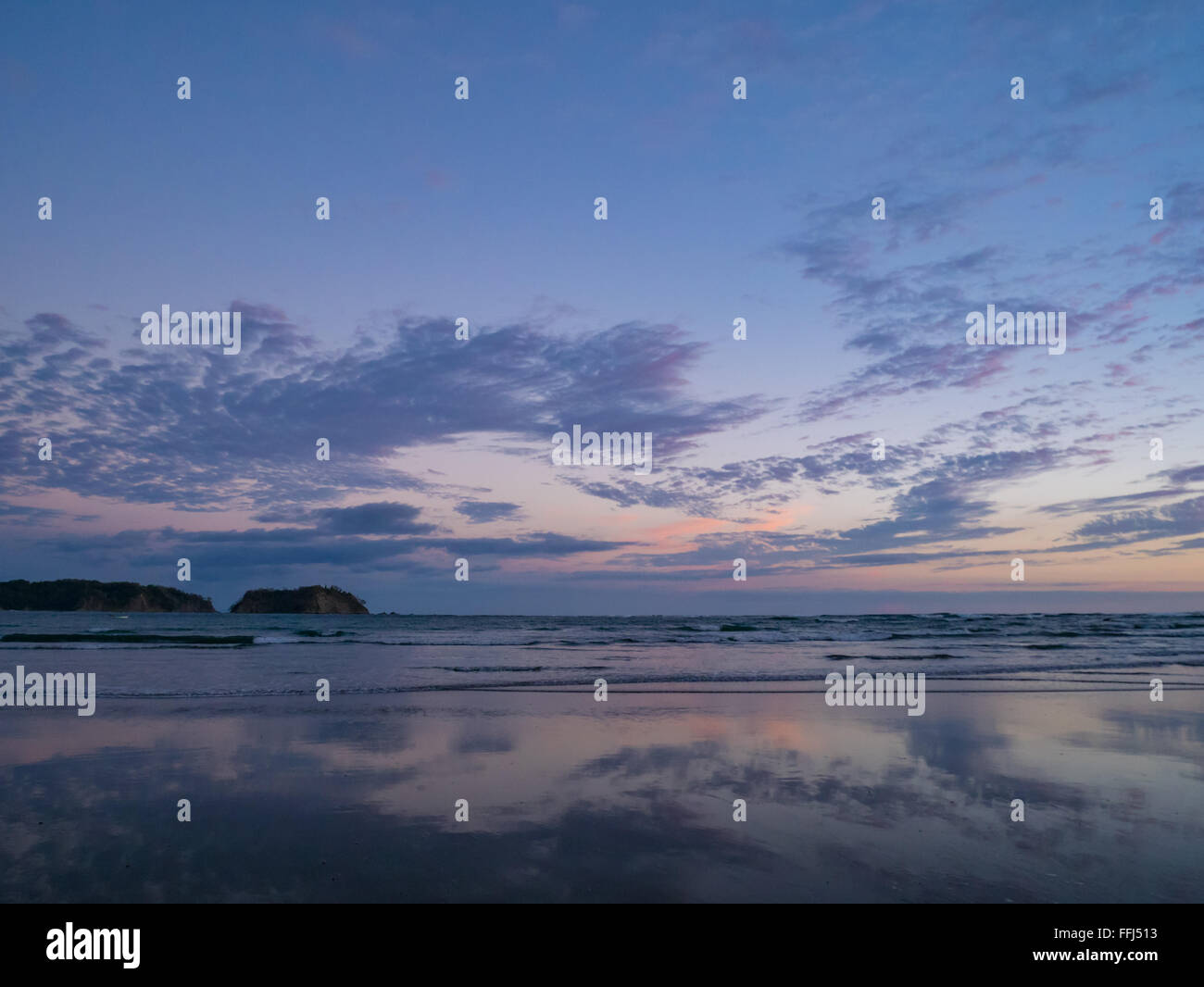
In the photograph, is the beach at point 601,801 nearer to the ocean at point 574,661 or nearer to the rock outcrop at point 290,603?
the ocean at point 574,661

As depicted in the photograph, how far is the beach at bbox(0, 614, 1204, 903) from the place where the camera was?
586 centimetres

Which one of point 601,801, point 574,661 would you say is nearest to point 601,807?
point 601,801

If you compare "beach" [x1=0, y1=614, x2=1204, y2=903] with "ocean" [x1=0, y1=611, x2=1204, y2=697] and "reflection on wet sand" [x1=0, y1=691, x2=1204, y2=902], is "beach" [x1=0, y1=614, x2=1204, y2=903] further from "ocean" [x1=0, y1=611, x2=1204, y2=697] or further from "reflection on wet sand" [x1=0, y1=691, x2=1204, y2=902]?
"ocean" [x1=0, y1=611, x2=1204, y2=697]

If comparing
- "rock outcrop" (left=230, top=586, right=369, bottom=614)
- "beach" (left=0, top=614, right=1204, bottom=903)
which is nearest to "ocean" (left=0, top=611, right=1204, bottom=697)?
"beach" (left=0, top=614, right=1204, bottom=903)

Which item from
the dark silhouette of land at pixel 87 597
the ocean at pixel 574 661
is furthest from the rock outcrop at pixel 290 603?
the ocean at pixel 574 661

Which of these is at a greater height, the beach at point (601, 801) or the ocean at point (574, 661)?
the beach at point (601, 801)

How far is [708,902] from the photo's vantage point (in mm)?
5477

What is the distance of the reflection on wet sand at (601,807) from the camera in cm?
586

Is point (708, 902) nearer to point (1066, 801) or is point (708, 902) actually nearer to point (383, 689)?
point (1066, 801)

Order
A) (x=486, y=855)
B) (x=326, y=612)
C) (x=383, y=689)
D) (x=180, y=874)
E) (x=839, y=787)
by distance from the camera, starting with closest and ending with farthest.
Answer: (x=180, y=874), (x=486, y=855), (x=839, y=787), (x=383, y=689), (x=326, y=612)

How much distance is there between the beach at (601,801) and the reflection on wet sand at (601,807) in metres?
0.04

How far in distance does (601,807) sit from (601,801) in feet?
0.86
